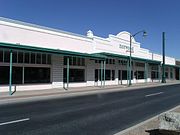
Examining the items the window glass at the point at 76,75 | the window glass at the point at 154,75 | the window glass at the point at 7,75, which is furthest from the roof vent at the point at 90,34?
the window glass at the point at 154,75

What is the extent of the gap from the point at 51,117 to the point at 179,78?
205 ft

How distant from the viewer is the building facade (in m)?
20.3

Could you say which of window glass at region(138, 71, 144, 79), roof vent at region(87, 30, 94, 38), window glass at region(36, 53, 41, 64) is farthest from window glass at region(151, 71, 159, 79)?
window glass at region(36, 53, 41, 64)

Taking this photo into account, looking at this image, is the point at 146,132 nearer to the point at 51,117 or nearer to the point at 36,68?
the point at 51,117

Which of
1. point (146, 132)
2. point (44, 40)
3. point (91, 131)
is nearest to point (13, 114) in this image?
point (91, 131)

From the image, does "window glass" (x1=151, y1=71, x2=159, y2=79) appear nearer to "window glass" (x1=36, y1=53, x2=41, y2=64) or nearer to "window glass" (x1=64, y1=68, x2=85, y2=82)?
"window glass" (x1=64, y1=68, x2=85, y2=82)

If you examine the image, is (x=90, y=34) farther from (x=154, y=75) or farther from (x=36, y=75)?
(x=154, y=75)

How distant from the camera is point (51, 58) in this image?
24609mm

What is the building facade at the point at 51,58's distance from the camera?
20281 mm

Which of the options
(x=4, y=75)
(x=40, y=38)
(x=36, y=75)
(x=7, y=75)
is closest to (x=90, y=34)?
(x=40, y=38)

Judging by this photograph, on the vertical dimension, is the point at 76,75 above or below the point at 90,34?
below

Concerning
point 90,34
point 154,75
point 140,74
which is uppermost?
point 90,34

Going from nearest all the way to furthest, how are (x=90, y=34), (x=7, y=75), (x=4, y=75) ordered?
(x=4, y=75) → (x=7, y=75) → (x=90, y=34)

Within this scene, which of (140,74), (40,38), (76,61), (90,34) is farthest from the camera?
(140,74)
